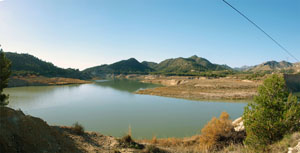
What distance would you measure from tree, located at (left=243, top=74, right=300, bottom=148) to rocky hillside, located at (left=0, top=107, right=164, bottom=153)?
4.22 metres

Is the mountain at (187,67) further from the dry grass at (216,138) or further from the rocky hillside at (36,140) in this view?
the rocky hillside at (36,140)

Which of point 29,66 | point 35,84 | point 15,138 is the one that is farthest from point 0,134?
point 29,66

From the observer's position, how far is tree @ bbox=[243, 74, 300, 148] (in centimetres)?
621

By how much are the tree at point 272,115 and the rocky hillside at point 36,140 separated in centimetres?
422

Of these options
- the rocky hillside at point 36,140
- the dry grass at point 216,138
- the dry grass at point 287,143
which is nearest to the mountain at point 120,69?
the dry grass at point 216,138

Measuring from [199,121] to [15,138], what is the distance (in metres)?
15.4

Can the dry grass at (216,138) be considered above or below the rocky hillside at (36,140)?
below

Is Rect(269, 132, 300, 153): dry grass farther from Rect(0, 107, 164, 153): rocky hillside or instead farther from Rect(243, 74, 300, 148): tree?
Rect(0, 107, 164, 153): rocky hillside

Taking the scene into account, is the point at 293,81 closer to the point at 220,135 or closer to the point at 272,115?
the point at 220,135

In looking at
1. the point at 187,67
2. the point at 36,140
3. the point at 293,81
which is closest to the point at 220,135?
the point at 36,140

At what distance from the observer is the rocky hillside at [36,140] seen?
436 centimetres

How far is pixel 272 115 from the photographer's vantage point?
660cm

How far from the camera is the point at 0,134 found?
4082 mm

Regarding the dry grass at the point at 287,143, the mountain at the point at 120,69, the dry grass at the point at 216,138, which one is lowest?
the dry grass at the point at 216,138
